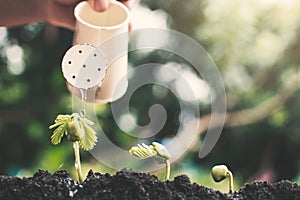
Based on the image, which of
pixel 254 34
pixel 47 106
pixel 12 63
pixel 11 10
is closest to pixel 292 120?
pixel 254 34

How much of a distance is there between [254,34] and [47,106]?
0.69 metres

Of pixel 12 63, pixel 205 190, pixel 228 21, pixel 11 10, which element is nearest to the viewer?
pixel 205 190

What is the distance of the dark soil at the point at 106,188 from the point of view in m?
0.45

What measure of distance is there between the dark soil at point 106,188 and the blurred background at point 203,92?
4.61 ft

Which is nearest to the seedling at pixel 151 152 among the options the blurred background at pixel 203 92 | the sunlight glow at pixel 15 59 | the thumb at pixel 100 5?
the thumb at pixel 100 5

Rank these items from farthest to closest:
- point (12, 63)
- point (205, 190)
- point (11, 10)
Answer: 1. point (12, 63)
2. point (11, 10)
3. point (205, 190)

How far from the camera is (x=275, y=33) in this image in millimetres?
1973

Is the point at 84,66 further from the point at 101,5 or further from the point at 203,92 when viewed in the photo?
the point at 203,92

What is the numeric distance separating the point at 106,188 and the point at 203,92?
150 cm

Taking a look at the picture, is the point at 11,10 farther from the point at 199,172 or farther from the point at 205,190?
the point at 199,172

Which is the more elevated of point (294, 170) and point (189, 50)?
Result: point (189, 50)

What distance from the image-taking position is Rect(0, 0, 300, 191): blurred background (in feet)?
6.38

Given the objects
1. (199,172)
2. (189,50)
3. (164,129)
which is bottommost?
(199,172)

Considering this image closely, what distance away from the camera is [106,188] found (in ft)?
1.50
